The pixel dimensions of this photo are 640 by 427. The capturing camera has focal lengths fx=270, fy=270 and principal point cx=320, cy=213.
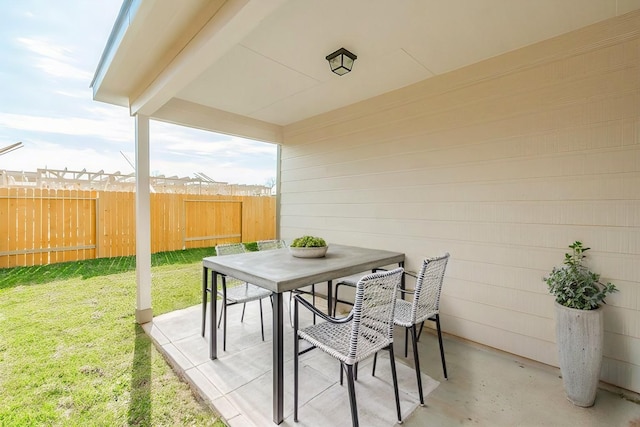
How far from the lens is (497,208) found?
2430 mm

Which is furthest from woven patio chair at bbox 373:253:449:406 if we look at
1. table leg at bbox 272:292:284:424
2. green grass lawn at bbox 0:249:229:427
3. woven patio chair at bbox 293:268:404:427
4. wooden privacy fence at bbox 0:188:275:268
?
wooden privacy fence at bbox 0:188:275:268

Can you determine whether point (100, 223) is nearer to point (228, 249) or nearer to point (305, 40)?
point (228, 249)

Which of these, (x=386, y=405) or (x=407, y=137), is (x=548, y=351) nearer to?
(x=386, y=405)

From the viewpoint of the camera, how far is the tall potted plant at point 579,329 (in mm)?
1733

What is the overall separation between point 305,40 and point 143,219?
250cm

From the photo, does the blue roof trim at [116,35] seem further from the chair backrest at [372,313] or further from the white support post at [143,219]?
the chair backrest at [372,313]

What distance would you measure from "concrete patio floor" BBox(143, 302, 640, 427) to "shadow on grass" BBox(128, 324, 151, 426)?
14 cm

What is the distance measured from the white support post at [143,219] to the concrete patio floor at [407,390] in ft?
1.89

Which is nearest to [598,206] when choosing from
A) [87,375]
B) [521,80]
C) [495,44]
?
[521,80]

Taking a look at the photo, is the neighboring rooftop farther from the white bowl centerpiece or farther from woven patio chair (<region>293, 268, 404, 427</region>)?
woven patio chair (<region>293, 268, 404, 427</region>)

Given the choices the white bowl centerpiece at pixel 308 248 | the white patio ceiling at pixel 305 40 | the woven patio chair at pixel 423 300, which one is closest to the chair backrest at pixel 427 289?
the woven patio chair at pixel 423 300

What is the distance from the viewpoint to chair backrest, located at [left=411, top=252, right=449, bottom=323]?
6.29 ft

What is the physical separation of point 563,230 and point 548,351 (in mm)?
993

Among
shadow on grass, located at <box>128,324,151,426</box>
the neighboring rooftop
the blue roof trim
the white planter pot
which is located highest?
the blue roof trim
